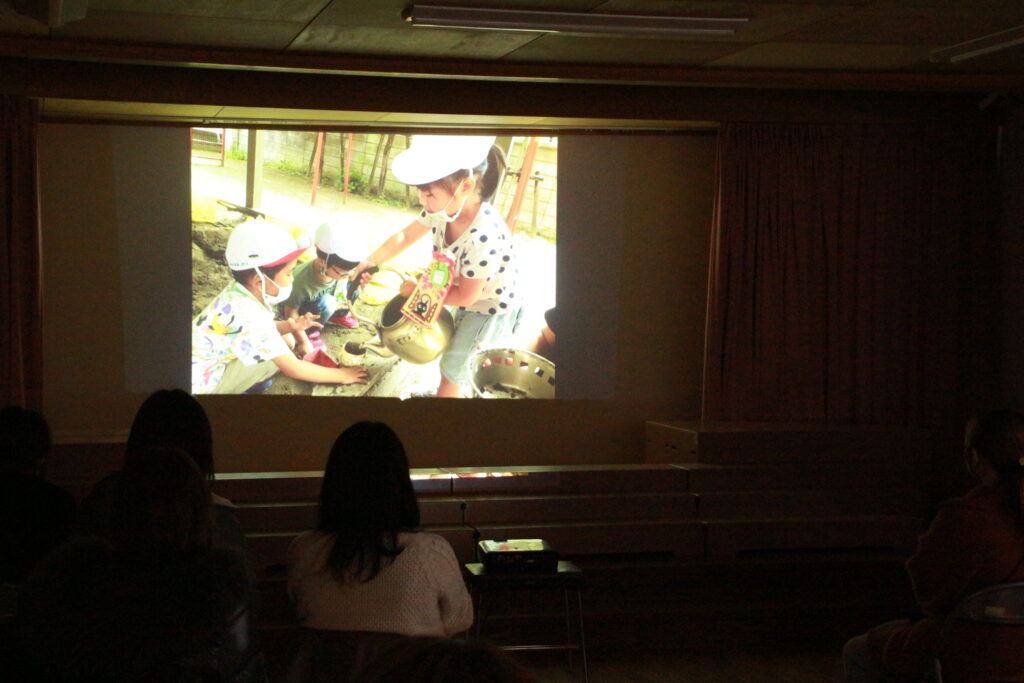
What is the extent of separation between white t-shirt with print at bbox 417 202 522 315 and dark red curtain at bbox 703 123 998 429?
118 centimetres

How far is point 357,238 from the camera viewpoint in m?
6.15

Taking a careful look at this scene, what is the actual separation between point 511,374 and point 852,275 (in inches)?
80.7

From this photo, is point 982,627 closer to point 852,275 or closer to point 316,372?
point 852,275

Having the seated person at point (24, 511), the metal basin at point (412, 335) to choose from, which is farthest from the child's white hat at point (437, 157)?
the seated person at point (24, 511)

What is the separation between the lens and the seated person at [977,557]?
2516 mm

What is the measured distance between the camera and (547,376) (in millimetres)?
6391

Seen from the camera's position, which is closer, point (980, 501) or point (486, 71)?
point (980, 501)

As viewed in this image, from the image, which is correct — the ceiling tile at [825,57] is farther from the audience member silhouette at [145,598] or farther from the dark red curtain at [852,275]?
the audience member silhouette at [145,598]

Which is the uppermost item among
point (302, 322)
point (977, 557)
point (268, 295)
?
point (268, 295)

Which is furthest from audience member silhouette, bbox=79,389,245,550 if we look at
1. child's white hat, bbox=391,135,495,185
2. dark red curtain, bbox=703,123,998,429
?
dark red curtain, bbox=703,123,998,429

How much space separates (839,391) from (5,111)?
15.3ft

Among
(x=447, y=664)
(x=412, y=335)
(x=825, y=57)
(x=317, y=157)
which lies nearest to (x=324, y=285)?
(x=412, y=335)

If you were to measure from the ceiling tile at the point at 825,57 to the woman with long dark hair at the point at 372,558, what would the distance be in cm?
340

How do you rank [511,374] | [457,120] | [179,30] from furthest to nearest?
[511,374], [457,120], [179,30]
